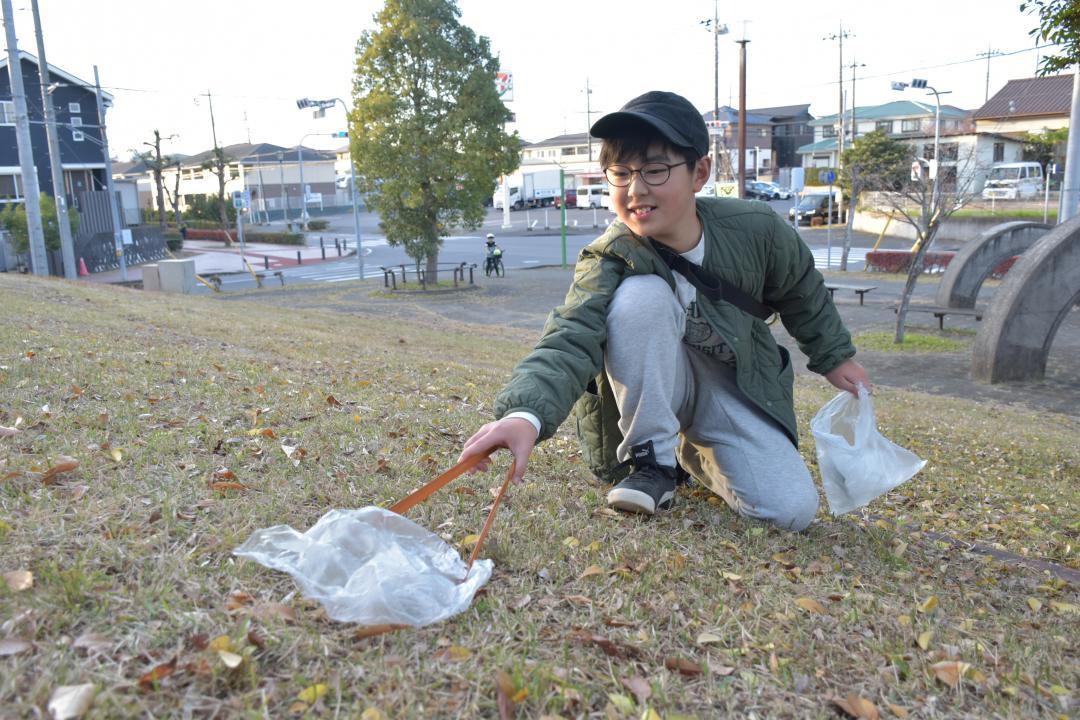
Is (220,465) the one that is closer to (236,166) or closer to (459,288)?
(459,288)

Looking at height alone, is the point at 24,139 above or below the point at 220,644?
above

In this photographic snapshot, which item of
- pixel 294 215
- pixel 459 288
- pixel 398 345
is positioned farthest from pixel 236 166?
pixel 398 345

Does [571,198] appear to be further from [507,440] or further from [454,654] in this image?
[454,654]

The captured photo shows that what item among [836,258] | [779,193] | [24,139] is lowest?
[836,258]

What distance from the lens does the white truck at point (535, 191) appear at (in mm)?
72500

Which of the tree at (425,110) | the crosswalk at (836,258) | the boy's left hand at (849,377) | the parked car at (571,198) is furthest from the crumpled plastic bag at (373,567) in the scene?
the parked car at (571,198)

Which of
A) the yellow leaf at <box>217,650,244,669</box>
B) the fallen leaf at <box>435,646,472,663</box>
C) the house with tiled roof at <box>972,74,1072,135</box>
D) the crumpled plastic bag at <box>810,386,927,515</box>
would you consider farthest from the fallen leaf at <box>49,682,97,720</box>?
the house with tiled roof at <box>972,74,1072,135</box>

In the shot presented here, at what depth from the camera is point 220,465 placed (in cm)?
331

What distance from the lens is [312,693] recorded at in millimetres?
1847

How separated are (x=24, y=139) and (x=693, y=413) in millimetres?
22458

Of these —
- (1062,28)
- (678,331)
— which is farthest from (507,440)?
(1062,28)

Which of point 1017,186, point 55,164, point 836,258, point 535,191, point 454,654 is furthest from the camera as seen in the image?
point 535,191

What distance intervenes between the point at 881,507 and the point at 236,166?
79.8m

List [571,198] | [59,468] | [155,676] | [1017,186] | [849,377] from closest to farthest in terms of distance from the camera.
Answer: [155,676] < [59,468] < [849,377] < [1017,186] < [571,198]
